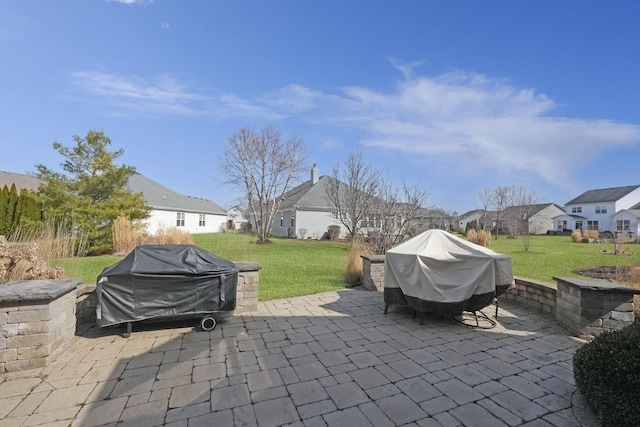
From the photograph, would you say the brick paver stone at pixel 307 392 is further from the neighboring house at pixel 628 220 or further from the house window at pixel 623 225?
the house window at pixel 623 225

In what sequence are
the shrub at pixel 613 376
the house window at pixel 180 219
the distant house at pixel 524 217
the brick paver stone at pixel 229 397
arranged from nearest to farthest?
the shrub at pixel 613 376, the brick paver stone at pixel 229 397, the house window at pixel 180 219, the distant house at pixel 524 217

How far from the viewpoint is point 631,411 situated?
1.96 m

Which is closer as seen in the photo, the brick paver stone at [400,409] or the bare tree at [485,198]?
the brick paver stone at [400,409]

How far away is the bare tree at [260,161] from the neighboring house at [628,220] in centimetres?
4174

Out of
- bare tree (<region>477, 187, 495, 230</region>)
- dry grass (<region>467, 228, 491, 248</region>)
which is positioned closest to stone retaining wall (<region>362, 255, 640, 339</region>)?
dry grass (<region>467, 228, 491, 248</region>)

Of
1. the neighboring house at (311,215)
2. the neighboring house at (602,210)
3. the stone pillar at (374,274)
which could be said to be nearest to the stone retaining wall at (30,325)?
the stone pillar at (374,274)

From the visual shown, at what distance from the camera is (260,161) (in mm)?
22062

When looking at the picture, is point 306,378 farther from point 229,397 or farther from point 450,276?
point 450,276

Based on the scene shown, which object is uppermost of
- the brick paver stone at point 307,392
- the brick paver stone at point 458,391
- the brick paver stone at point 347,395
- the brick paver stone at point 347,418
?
the brick paver stone at point 458,391

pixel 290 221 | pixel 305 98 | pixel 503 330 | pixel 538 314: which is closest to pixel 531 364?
pixel 503 330

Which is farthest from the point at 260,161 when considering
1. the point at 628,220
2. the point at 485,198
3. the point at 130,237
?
the point at 628,220

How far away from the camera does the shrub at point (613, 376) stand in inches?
78.6

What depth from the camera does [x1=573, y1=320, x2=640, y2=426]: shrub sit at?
1997 mm

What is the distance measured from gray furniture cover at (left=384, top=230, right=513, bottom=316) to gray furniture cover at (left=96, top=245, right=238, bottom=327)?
9.09 ft
